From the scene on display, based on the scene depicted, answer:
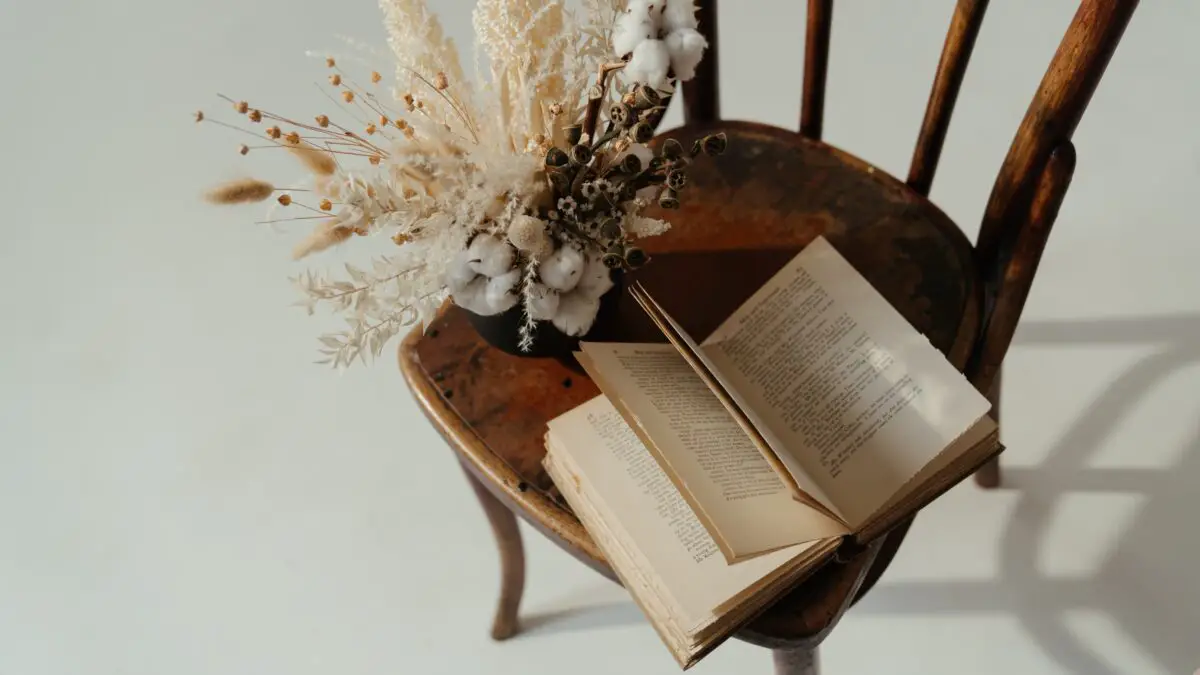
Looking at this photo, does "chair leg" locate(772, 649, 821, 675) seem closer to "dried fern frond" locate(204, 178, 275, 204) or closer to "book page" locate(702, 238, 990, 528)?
"book page" locate(702, 238, 990, 528)

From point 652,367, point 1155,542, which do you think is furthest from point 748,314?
point 1155,542

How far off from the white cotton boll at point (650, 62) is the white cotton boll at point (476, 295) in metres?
0.18

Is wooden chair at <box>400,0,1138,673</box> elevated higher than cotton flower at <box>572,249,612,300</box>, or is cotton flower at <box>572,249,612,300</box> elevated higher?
cotton flower at <box>572,249,612,300</box>

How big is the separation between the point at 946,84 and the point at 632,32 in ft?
1.34

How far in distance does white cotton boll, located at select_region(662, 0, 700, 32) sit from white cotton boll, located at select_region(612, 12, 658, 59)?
1cm

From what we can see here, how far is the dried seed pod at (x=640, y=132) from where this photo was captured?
63 cm

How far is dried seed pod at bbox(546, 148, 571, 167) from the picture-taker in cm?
62

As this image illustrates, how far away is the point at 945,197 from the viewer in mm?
1533

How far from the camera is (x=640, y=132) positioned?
633 millimetres

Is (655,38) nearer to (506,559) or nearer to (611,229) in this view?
(611,229)

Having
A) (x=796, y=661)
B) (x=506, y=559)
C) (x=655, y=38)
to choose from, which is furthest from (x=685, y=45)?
(x=506, y=559)

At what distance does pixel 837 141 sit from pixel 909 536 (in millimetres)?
730

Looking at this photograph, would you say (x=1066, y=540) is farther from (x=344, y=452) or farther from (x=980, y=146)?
(x=344, y=452)

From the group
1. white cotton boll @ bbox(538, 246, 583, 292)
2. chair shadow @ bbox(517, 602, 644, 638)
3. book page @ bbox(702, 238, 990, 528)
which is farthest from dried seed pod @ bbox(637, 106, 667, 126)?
chair shadow @ bbox(517, 602, 644, 638)
